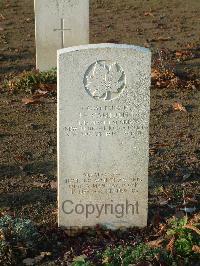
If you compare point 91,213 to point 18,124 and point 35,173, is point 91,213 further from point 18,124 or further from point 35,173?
point 18,124

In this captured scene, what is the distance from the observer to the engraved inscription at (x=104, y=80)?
4672 mm

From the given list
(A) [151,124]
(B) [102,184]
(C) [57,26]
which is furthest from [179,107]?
(B) [102,184]

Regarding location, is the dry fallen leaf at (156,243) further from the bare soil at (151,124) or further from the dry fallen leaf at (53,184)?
the dry fallen leaf at (53,184)

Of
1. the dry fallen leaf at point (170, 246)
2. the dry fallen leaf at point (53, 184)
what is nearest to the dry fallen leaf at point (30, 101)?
the dry fallen leaf at point (53, 184)

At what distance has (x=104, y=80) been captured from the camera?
15.4 feet

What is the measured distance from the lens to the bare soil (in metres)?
5.83

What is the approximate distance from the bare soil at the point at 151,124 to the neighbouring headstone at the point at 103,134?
0.32 meters

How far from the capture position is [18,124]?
7.67 m

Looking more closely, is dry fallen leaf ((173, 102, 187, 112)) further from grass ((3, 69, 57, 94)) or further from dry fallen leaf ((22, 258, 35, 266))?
dry fallen leaf ((22, 258, 35, 266))

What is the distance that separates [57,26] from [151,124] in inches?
97.5

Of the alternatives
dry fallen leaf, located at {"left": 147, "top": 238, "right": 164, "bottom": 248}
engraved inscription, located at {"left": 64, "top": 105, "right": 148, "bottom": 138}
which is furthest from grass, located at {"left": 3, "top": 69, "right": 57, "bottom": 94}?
dry fallen leaf, located at {"left": 147, "top": 238, "right": 164, "bottom": 248}

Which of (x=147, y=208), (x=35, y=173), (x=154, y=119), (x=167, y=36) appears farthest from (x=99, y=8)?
(x=147, y=208)

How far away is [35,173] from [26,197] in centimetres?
55

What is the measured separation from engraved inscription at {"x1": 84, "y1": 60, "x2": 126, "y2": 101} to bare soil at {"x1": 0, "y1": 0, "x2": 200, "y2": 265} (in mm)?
1212
